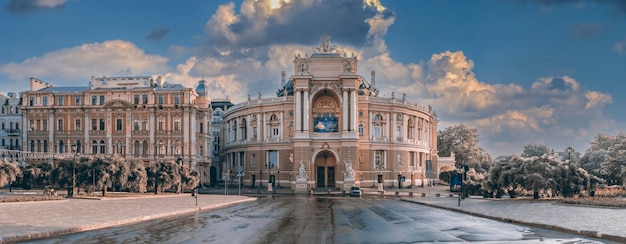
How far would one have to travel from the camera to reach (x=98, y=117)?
87.4 meters

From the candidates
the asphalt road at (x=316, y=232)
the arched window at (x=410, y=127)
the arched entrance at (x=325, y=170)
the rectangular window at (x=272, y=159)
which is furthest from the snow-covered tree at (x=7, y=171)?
the arched window at (x=410, y=127)

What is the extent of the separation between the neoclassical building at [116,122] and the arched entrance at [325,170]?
20364 millimetres

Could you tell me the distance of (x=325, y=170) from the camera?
83.8 metres

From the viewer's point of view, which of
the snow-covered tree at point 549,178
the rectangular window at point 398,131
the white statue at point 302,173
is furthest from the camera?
the rectangular window at point 398,131

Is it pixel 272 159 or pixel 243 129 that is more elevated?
pixel 243 129

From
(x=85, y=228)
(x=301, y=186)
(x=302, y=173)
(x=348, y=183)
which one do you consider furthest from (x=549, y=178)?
Answer: (x=302, y=173)

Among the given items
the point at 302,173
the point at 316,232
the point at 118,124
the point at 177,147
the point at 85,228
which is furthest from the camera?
the point at 118,124

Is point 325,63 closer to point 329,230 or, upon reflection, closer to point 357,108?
point 357,108

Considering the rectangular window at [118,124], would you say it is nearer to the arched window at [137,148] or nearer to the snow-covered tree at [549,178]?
the arched window at [137,148]

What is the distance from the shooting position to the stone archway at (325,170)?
83.2 meters

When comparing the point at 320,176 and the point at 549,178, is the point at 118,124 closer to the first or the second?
the point at 320,176

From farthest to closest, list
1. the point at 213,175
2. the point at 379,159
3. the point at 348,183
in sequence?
1. the point at 213,175
2. the point at 379,159
3. the point at 348,183

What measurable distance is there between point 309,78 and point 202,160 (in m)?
25.3

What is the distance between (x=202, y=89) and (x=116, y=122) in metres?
16.2
